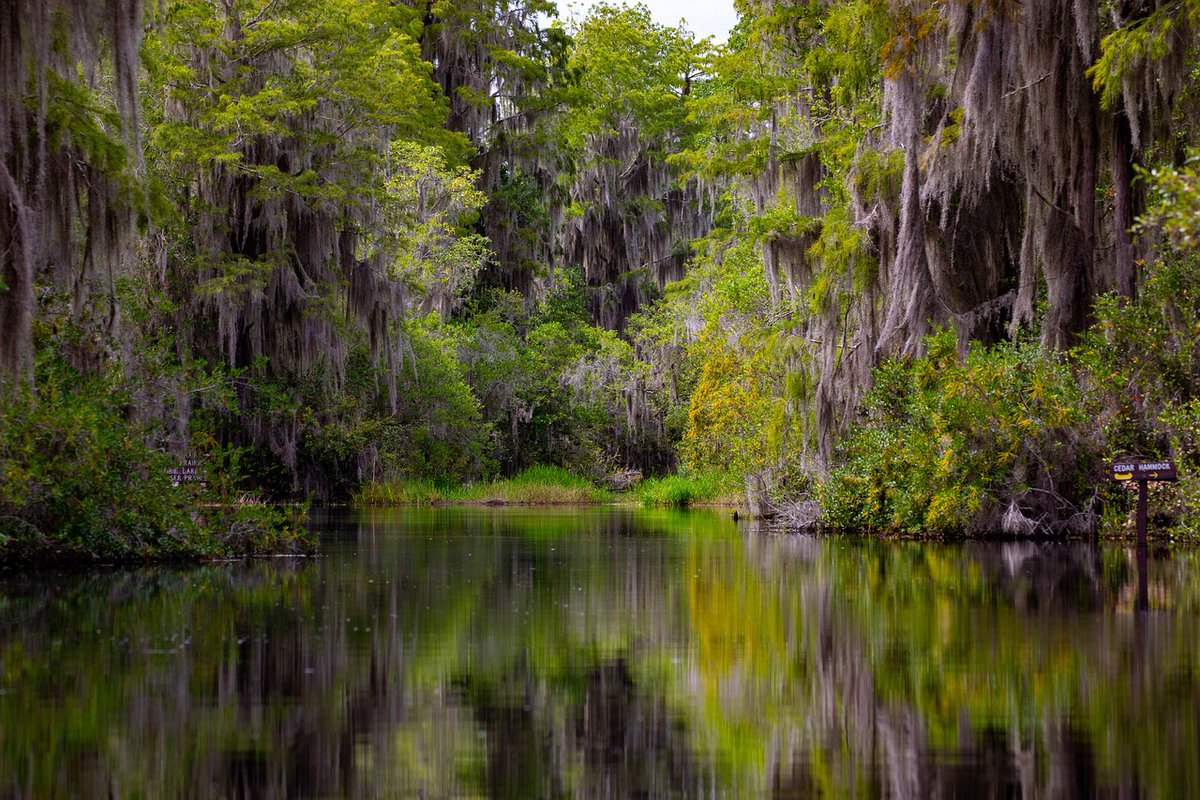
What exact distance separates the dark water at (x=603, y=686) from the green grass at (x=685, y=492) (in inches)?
838

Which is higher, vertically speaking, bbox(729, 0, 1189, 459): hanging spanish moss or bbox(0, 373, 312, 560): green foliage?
bbox(729, 0, 1189, 459): hanging spanish moss

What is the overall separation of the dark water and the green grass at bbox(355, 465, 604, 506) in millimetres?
20539

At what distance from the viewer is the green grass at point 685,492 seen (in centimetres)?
3262

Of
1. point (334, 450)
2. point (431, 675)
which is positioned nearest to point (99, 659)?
point (431, 675)

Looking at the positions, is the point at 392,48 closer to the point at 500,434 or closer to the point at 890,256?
the point at 500,434

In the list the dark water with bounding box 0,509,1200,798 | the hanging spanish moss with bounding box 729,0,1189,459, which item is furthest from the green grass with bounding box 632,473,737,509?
the dark water with bounding box 0,509,1200,798

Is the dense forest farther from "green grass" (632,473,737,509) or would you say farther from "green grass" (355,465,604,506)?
"green grass" (355,465,604,506)

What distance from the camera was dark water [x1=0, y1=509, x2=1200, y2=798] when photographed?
13.4 ft

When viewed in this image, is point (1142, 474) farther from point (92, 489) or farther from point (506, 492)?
point (506, 492)

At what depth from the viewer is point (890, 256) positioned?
18.2 metres

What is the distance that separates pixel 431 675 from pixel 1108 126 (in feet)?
39.9

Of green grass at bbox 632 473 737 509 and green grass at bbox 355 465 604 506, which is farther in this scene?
green grass at bbox 632 473 737 509

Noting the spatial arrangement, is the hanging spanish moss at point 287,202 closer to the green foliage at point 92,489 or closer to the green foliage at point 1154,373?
the green foliage at point 92,489

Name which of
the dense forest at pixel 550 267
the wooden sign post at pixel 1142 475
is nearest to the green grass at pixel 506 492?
the dense forest at pixel 550 267
